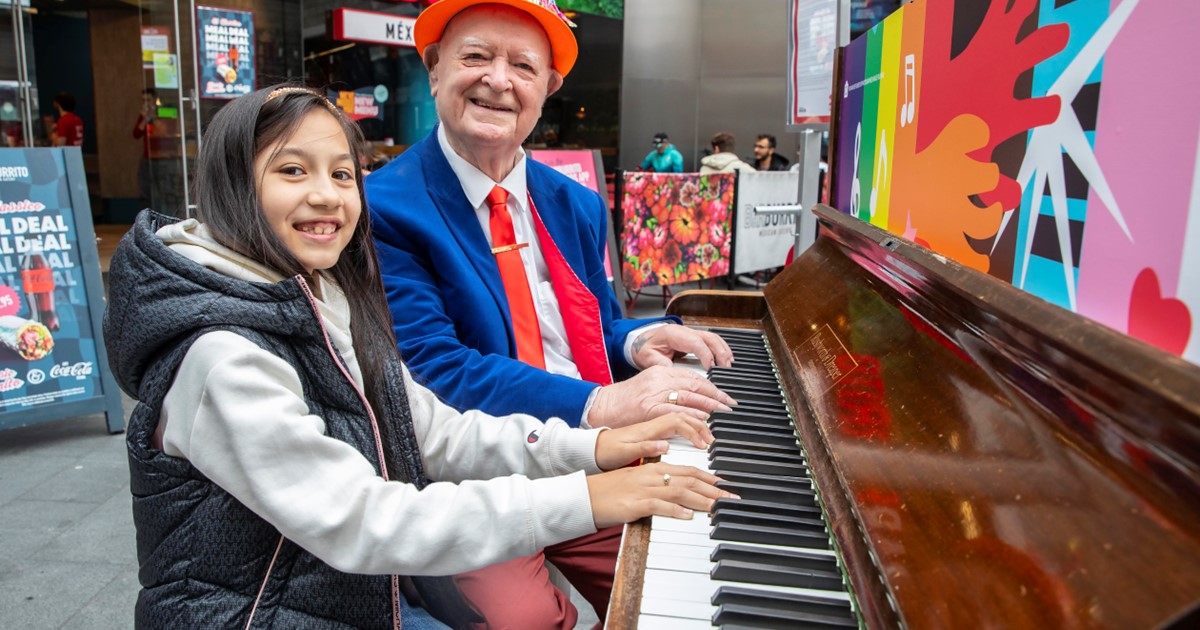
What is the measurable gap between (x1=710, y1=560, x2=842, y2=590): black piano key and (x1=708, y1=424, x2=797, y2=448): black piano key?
462mm

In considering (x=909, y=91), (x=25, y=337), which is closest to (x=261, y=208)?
(x=909, y=91)

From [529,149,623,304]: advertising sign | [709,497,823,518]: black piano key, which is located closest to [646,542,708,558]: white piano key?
[709,497,823,518]: black piano key

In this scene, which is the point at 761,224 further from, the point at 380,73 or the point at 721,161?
the point at 380,73

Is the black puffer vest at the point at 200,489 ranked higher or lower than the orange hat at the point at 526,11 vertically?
lower

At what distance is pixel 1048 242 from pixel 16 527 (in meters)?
3.65

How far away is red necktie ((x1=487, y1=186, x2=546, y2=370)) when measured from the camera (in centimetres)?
217

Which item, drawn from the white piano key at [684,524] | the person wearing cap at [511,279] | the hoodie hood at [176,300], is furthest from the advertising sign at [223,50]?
the white piano key at [684,524]

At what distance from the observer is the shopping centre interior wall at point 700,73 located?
1423cm

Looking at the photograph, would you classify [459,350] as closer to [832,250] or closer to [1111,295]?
[832,250]

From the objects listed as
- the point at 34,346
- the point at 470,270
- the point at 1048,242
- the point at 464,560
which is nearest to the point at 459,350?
the point at 470,270

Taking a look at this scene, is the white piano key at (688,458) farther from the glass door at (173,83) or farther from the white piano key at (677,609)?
the glass door at (173,83)

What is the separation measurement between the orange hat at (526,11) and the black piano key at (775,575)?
1.45 meters

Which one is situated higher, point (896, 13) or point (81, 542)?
point (896, 13)

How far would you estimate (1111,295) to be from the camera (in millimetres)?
1029
